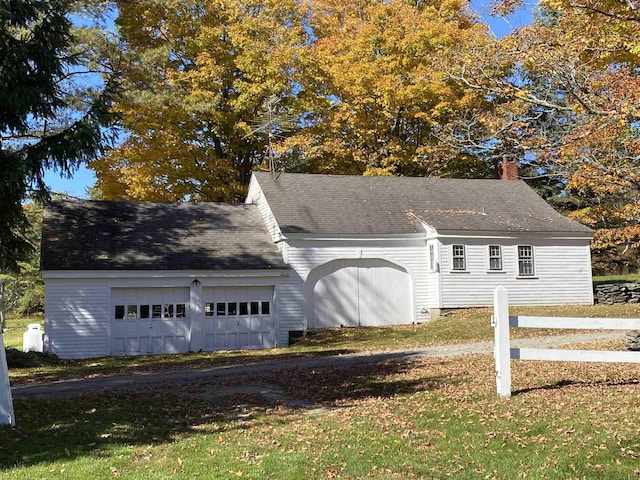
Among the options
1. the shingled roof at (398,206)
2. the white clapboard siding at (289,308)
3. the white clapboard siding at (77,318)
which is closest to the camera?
the white clapboard siding at (77,318)

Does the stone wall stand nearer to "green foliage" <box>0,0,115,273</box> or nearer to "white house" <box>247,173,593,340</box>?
"white house" <box>247,173,593,340</box>

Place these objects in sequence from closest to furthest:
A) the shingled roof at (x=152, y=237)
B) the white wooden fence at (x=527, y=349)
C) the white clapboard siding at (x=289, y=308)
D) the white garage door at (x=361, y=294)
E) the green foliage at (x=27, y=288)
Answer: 1. the white wooden fence at (x=527, y=349)
2. the shingled roof at (x=152, y=237)
3. the white clapboard siding at (x=289, y=308)
4. the white garage door at (x=361, y=294)
5. the green foliage at (x=27, y=288)

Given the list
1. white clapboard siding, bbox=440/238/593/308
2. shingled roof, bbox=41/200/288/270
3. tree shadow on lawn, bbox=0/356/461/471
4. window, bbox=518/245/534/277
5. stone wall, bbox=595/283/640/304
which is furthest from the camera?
stone wall, bbox=595/283/640/304

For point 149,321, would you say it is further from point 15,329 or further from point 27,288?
point 27,288

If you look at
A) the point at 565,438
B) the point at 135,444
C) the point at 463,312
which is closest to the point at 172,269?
the point at 463,312

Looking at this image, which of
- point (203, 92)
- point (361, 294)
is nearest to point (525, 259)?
point (361, 294)

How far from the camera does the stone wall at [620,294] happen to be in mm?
26266


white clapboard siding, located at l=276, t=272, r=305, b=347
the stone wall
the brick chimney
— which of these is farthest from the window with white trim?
the brick chimney

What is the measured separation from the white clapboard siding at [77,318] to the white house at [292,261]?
3 cm

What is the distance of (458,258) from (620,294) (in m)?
7.76

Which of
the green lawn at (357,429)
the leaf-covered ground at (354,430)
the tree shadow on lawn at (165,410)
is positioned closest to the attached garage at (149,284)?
the tree shadow on lawn at (165,410)

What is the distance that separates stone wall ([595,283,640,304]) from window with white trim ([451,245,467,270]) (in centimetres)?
703

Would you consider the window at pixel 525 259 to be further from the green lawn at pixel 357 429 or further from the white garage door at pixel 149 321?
the green lawn at pixel 357 429

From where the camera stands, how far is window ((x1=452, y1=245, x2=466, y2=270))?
24.3 meters
